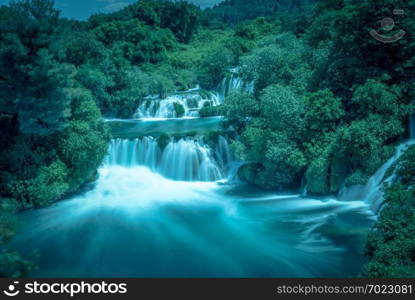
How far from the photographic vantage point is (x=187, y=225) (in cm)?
1329

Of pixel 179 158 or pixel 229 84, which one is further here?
pixel 229 84

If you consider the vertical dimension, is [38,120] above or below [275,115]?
below

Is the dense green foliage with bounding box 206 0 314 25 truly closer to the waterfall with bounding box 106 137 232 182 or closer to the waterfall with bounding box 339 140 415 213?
the waterfall with bounding box 106 137 232 182

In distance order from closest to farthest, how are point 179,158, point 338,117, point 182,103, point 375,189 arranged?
1. point 375,189
2. point 338,117
3. point 179,158
4. point 182,103

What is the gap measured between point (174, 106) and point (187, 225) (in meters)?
14.8

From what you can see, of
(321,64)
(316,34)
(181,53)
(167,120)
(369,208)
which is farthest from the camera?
(181,53)

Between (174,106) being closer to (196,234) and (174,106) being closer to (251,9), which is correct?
(196,234)

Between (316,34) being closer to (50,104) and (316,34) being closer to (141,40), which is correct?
(50,104)

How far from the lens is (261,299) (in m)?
5.89

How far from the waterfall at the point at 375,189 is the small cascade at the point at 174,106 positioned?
49.2ft

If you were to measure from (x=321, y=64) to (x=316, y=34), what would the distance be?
6733 mm

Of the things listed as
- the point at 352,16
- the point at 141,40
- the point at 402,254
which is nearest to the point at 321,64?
the point at 352,16

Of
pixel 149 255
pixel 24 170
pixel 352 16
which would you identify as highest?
pixel 352 16

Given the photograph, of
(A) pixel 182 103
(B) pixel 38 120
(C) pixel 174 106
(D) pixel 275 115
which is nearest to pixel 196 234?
(D) pixel 275 115
